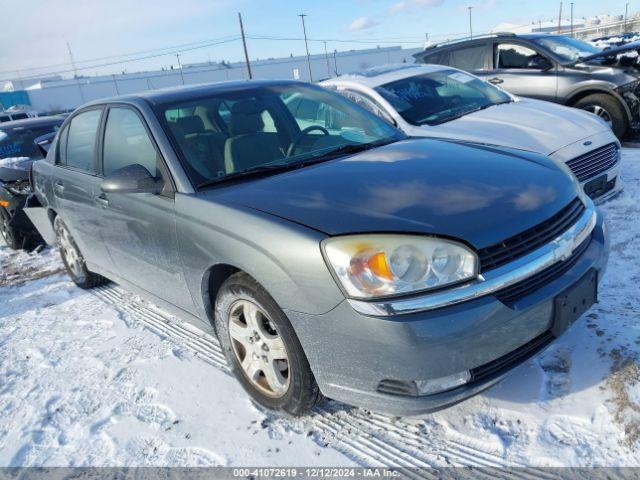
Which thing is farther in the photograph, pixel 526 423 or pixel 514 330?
pixel 526 423

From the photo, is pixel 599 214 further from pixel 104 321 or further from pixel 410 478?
pixel 104 321

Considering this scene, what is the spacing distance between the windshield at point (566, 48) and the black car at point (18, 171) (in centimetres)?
702

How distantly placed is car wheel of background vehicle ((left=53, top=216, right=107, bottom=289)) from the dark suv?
20.5ft

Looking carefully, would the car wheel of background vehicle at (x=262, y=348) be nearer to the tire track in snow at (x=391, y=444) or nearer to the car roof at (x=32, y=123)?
the tire track in snow at (x=391, y=444)

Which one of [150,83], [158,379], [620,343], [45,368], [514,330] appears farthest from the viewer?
[150,83]

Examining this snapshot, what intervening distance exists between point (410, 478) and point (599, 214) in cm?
180

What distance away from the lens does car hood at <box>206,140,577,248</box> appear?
2.11 meters

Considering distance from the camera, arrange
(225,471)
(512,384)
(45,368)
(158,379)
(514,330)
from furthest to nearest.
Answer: (45,368), (158,379), (512,384), (225,471), (514,330)

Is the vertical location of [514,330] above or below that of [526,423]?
above

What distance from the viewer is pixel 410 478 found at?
2109 mm

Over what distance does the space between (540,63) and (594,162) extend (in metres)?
3.55

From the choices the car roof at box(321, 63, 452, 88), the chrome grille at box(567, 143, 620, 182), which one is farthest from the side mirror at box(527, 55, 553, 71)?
the chrome grille at box(567, 143, 620, 182)

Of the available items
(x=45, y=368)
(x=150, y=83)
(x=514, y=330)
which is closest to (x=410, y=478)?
(x=514, y=330)

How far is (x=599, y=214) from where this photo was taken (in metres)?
2.84
